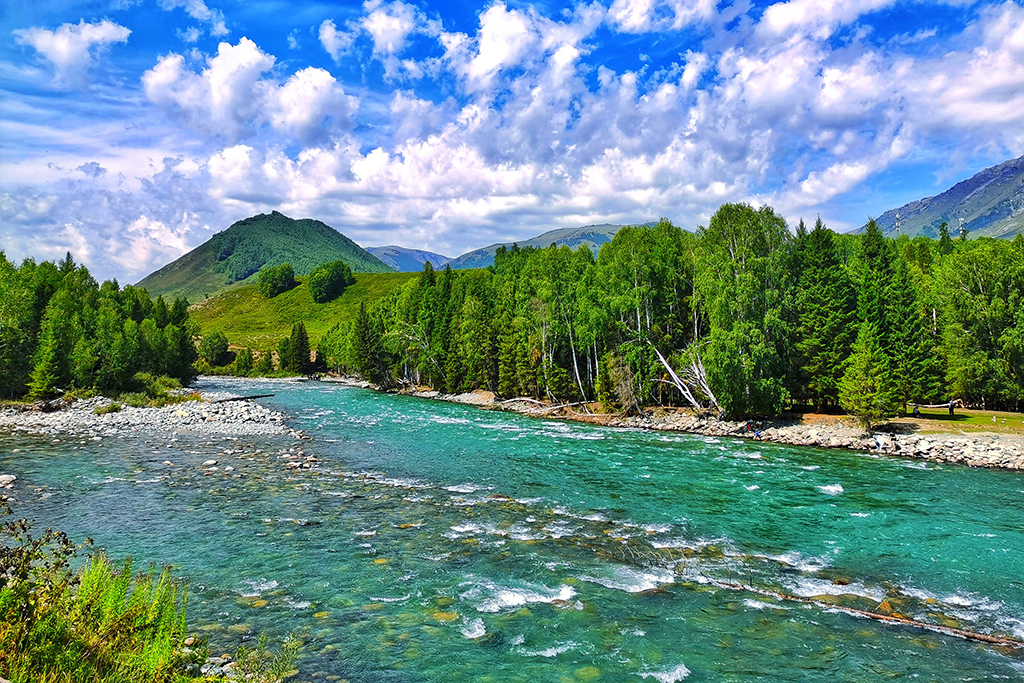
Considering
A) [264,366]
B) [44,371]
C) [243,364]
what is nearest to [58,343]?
[44,371]

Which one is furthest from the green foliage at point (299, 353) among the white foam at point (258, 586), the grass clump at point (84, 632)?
the grass clump at point (84, 632)

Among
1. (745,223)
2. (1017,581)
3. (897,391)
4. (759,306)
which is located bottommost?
(1017,581)

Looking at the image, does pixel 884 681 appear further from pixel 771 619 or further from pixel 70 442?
pixel 70 442

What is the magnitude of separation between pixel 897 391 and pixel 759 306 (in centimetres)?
1187

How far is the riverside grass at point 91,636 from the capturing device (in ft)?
23.9

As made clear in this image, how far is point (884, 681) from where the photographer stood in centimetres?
1091

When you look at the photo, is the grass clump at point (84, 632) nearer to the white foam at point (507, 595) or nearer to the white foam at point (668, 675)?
the white foam at point (507, 595)

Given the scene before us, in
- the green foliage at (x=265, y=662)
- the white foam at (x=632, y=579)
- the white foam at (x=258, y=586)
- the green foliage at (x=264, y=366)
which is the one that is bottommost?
the white foam at (x=632, y=579)

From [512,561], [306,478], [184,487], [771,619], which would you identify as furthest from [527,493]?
[184,487]

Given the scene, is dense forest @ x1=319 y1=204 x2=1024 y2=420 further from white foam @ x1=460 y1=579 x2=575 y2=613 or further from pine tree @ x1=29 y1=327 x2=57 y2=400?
pine tree @ x1=29 y1=327 x2=57 y2=400

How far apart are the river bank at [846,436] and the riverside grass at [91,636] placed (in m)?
40.3

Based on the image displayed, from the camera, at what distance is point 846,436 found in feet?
133

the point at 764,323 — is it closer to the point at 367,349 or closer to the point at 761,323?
the point at 761,323

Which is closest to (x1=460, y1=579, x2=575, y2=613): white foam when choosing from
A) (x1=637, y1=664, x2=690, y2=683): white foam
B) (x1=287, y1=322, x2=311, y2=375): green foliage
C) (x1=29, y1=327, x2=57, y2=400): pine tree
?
(x1=637, y1=664, x2=690, y2=683): white foam
